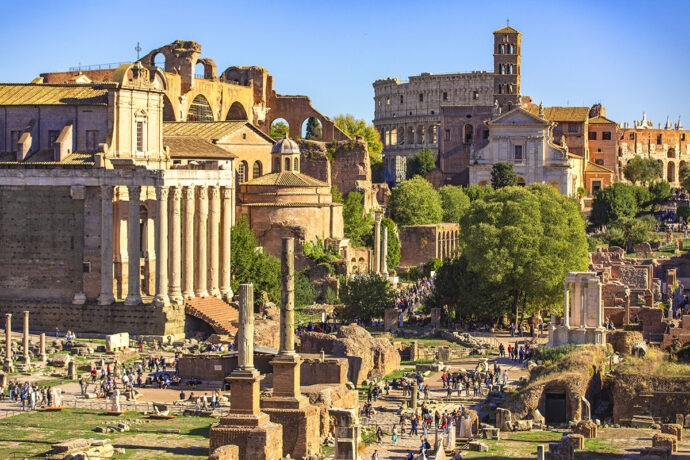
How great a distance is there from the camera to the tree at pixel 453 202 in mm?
108438

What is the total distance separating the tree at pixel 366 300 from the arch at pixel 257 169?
17654mm

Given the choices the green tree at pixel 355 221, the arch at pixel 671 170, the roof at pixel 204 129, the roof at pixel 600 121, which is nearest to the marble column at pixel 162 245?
the roof at pixel 204 129

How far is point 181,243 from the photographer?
216 feet

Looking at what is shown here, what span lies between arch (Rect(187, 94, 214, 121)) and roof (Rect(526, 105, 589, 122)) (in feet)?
158

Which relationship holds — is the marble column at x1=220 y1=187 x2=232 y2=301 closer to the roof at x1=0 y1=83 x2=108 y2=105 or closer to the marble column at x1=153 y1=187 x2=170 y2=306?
the marble column at x1=153 y1=187 x2=170 y2=306

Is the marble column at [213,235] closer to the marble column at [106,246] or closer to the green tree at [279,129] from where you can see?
the marble column at [106,246]

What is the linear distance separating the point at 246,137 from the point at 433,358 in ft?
91.1

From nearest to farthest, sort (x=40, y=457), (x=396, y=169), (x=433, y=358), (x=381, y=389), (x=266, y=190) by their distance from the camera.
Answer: (x=40, y=457), (x=381, y=389), (x=433, y=358), (x=266, y=190), (x=396, y=169)

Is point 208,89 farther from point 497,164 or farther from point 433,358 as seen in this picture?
point 433,358

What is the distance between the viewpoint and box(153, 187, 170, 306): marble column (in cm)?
6269

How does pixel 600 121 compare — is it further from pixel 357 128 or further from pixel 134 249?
pixel 134 249

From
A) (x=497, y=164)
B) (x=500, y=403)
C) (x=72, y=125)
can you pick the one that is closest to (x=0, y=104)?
(x=72, y=125)

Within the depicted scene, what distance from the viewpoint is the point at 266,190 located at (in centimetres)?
8219

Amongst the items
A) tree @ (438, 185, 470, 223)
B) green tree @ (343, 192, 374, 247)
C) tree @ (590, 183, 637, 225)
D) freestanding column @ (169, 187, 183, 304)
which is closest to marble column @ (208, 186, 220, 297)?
freestanding column @ (169, 187, 183, 304)
